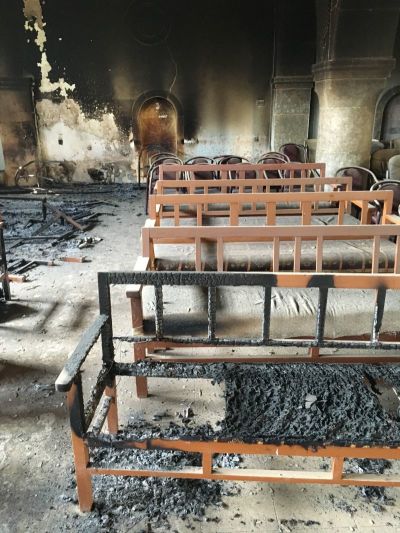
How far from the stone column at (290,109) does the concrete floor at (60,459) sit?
274 inches

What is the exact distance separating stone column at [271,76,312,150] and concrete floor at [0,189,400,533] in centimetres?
697

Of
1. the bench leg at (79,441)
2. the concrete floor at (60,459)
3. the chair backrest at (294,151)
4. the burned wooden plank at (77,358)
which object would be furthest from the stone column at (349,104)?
the bench leg at (79,441)

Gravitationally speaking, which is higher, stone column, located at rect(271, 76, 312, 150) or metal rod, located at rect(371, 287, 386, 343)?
stone column, located at rect(271, 76, 312, 150)

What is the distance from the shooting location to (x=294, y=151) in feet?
31.3

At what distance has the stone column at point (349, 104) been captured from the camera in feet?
22.3

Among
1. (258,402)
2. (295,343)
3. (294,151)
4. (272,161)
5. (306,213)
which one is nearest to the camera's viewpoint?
(258,402)

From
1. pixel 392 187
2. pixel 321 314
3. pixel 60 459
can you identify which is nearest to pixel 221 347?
pixel 321 314

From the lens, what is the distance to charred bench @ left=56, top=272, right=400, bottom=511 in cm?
168

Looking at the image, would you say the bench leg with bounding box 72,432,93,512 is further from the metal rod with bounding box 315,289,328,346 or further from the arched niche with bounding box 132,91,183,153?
the arched niche with bounding box 132,91,183,153

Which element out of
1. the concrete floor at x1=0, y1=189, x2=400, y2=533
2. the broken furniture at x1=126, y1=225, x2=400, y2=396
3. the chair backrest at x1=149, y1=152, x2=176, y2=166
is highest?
the chair backrest at x1=149, y1=152, x2=176, y2=166

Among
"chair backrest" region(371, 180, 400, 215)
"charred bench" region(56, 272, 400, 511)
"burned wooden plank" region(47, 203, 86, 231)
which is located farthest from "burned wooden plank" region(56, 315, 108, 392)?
"burned wooden plank" region(47, 203, 86, 231)

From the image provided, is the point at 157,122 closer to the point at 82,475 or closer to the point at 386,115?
the point at 386,115

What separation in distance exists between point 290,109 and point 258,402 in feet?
28.9

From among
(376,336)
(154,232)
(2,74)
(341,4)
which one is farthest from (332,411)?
(2,74)
